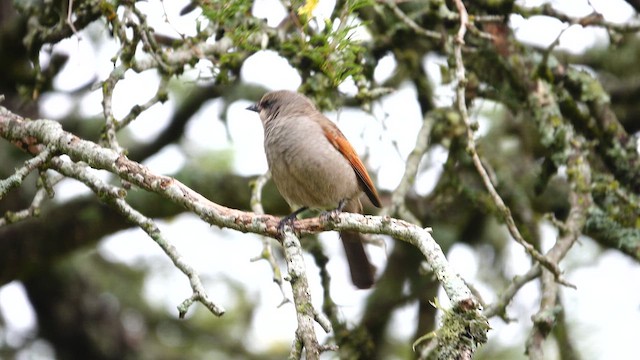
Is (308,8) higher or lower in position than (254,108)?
higher

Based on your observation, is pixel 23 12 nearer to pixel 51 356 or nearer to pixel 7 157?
pixel 7 157

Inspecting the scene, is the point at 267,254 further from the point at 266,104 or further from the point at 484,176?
the point at 266,104

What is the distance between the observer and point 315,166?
5.44 meters

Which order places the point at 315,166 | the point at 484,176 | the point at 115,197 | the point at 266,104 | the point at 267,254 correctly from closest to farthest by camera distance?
the point at 115,197 < the point at 484,176 < the point at 267,254 < the point at 315,166 < the point at 266,104

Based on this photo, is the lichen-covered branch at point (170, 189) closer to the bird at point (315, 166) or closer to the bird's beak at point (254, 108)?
the bird at point (315, 166)

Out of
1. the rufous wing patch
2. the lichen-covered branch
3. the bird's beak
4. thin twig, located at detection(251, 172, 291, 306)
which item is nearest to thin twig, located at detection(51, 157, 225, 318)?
the lichen-covered branch

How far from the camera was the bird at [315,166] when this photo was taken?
5445mm

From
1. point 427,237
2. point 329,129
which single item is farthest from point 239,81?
point 427,237

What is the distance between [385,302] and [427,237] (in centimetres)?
352

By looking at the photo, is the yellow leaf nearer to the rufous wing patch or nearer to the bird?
the bird

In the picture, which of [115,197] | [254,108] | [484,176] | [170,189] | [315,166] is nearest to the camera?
[170,189]

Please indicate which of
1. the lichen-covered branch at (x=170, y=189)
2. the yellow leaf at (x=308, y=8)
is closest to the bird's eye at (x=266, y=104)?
the yellow leaf at (x=308, y=8)

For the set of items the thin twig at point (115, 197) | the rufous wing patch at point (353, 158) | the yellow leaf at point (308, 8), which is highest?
the yellow leaf at point (308, 8)

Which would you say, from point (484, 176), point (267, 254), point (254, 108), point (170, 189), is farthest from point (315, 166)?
point (170, 189)
